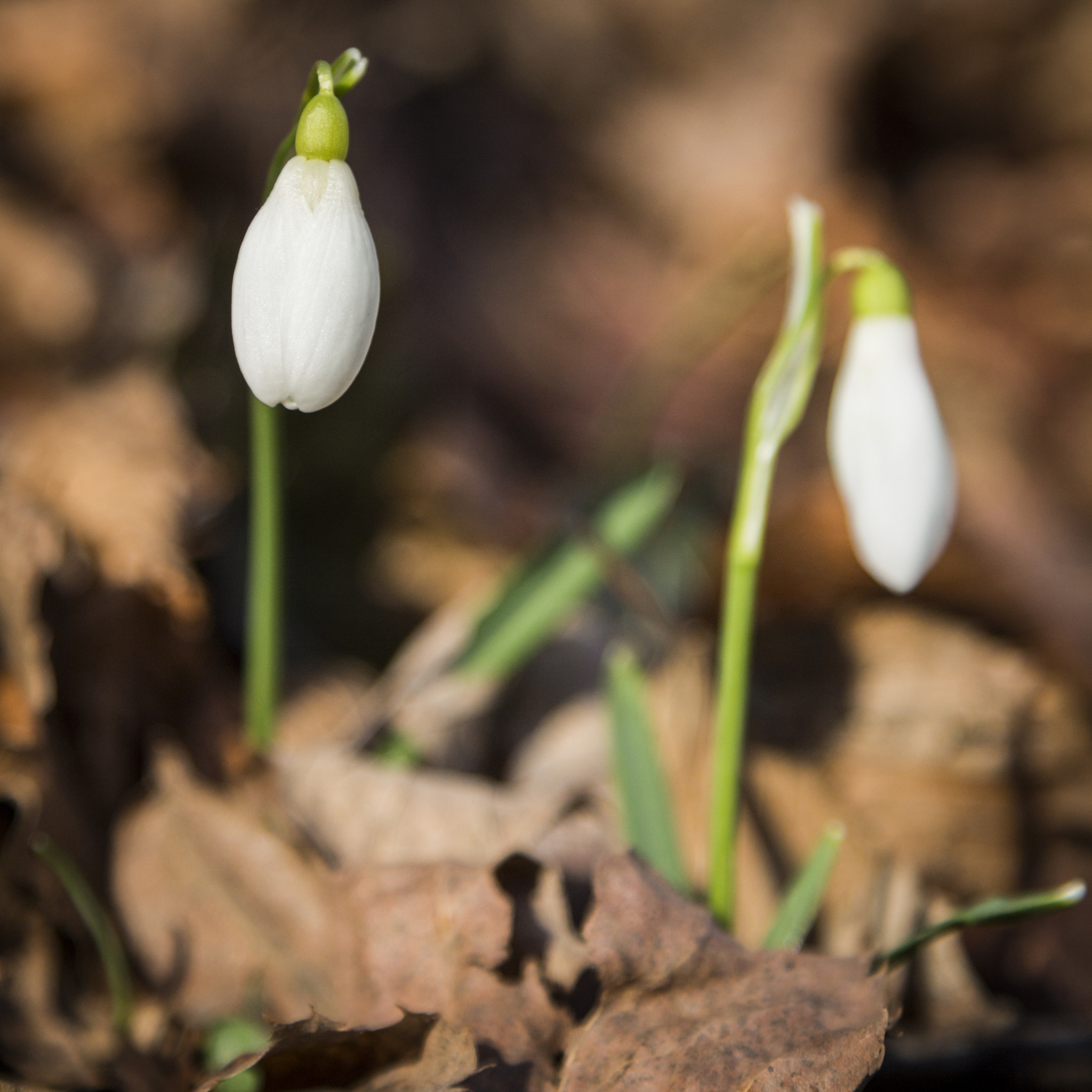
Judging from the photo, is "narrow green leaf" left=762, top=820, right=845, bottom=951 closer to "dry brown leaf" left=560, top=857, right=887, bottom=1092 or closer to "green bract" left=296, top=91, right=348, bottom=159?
"dry brown leaf" left=560, top=857, right=887, bottom=1092

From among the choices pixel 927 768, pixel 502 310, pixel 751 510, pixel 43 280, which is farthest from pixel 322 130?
pixel 502 310

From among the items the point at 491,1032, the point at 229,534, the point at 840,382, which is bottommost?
the point at 491,1032

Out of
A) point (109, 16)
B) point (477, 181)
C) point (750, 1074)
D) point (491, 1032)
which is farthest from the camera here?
point (477, 181)

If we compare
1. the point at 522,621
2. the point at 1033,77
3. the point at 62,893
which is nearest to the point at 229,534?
the point at 522,621

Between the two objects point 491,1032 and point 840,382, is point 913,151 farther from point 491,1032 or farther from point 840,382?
point 491,1032

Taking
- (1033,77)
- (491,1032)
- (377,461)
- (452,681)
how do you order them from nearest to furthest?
(491,1032) → (452,681) → (377,461) → (1033,77)

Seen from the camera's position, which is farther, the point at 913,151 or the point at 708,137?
the point at 913,151
